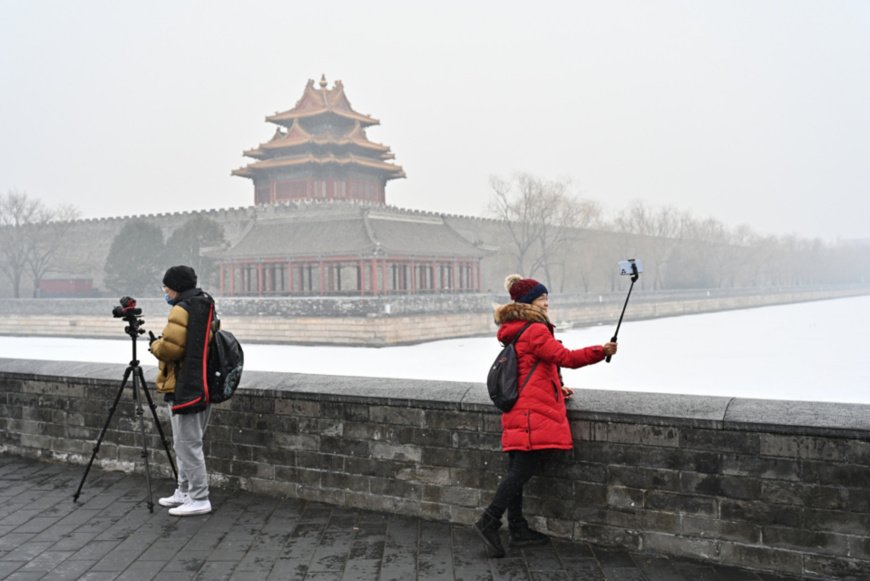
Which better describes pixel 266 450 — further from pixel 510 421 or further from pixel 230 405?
pixel 510 421

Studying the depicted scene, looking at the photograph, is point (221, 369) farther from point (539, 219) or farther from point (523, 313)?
point (539, 219)

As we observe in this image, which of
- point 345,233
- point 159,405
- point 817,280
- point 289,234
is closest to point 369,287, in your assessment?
point 345,233

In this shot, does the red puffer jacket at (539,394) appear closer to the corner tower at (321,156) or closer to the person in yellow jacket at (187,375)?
the person in yellow jacket at (187,375)

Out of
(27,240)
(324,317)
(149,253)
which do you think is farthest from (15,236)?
(324,317)

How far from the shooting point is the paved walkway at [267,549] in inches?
128

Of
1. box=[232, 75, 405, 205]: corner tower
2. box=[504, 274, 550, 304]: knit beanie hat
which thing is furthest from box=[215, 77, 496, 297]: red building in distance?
box=[504, 274, 550, 304]: knit beanie hat

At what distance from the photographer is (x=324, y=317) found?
27.3 m

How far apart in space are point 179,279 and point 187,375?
1.66 feet

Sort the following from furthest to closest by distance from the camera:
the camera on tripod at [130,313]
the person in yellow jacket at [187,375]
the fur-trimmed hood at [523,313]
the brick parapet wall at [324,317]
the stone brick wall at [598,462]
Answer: the brick parapet wall at [324,317], the camera on tripod at [130,313], the person in yellow jacket at [187,375], the fur-trimmed hood at [523,313], the stone brick wall at [598,462]

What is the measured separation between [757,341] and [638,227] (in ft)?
76.9

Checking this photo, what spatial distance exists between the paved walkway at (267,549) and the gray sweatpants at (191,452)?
152mm

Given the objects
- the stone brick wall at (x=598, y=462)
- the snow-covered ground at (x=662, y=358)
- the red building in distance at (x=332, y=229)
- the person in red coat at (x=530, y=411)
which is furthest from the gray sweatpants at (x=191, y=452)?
the red building in distance at (x=332, y=229)

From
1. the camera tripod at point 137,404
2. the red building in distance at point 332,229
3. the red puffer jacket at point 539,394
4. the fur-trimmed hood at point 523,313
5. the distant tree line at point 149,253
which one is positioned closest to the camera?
the red puffer jacket at point 539,394

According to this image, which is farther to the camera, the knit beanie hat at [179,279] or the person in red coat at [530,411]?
the knit beanie hat at [179,279]
